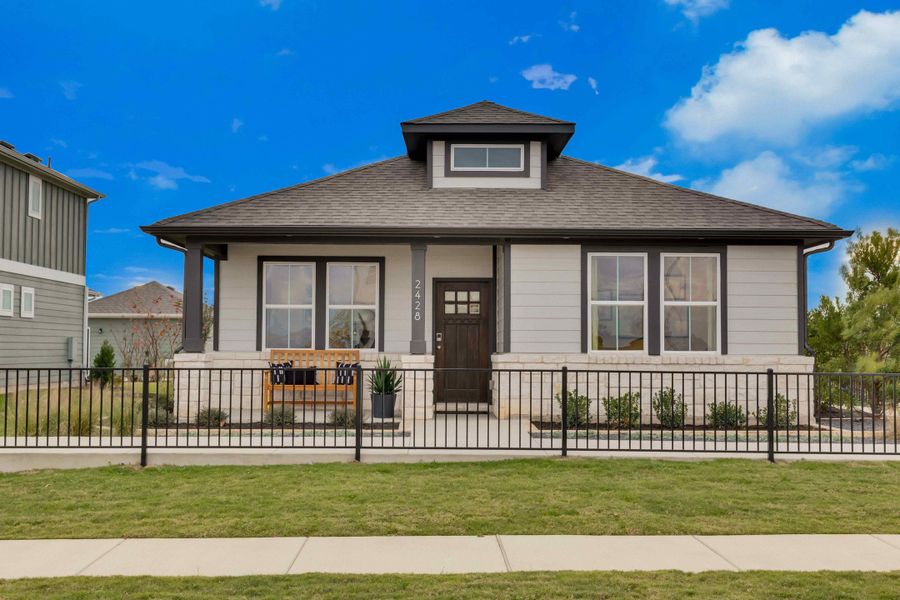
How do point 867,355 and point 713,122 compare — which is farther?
point 713,122

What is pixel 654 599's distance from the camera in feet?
12.8

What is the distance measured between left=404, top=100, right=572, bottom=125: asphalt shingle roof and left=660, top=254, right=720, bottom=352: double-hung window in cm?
355

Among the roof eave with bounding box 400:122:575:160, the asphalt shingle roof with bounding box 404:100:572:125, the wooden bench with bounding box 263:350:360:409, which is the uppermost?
the asphalt shingle roof with bounding box 404:100:572:125

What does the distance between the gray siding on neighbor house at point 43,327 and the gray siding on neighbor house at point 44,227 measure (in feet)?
2.08

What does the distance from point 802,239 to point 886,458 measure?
455cm

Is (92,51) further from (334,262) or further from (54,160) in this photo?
(334,262)

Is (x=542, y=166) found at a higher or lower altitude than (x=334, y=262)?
higher

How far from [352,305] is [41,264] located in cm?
1228

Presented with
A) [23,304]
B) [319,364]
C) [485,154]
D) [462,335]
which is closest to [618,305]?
[462,335]

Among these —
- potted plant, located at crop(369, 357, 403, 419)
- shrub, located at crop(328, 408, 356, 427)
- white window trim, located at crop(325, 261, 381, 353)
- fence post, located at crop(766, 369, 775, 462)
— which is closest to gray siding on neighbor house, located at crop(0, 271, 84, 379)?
white window trim, located at crop(325, 261, 381, 353)

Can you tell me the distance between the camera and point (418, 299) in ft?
37.9

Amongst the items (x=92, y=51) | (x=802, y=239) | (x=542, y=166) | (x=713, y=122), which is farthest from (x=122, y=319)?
(x=802, y=239)

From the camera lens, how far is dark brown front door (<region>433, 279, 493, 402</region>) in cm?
1267

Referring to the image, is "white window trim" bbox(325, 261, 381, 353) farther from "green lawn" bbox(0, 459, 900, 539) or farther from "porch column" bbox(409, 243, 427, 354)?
"green lawn" bbox(0, 459, 900, 539)
